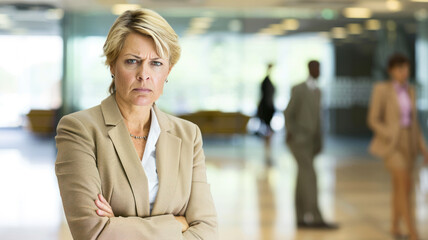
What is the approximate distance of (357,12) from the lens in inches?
566

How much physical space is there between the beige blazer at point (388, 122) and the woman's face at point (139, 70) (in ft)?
16.7

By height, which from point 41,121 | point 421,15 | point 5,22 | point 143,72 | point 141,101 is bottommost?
point 41,121

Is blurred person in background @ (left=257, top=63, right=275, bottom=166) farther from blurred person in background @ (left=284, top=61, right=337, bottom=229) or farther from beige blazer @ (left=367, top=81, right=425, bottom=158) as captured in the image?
beige blazer @ (left=367, top=81, right=425, bottom=158)

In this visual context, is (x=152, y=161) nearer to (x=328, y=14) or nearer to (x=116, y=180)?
(x=116, y=180)

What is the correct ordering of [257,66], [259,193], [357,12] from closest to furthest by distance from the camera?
[259,193] → [357,12] → [257,66]

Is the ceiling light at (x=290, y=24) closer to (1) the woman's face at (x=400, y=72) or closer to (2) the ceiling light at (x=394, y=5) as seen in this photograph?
(2) the ceiling light at (x=394, y=5)

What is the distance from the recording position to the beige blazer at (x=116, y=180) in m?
2.15

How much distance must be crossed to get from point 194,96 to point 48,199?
660 centimetres

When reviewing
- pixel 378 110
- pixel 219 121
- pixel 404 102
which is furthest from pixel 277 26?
pixel 404 102

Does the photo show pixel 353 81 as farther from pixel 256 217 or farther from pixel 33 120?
pixel 33 120

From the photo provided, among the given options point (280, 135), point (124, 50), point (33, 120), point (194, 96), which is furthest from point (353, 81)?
point (124, 50)

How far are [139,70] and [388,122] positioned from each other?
5.32m

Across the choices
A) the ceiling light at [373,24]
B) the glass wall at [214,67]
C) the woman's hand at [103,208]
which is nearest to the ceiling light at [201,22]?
the glass wall at [214,67]

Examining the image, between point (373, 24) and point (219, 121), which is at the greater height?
point (373, 24)
